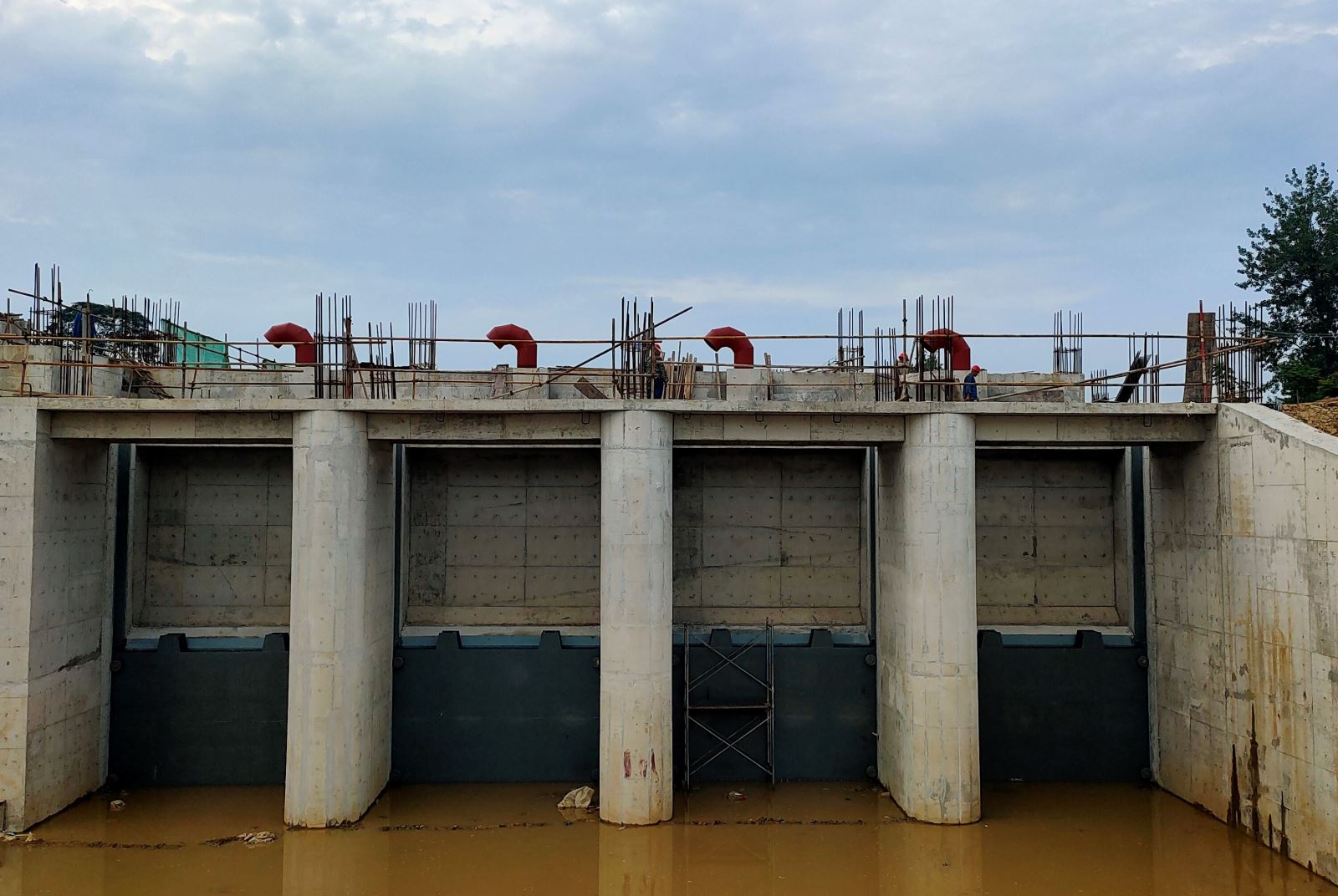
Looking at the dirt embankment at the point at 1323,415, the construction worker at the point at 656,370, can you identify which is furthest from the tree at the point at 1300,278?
the construction worker at the point at 656,370

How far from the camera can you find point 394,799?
1535cm

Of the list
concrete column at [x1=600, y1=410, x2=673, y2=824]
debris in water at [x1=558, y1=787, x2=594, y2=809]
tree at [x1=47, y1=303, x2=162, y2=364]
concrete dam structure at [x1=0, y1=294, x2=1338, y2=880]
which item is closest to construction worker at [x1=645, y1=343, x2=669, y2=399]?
concrete dam structure at [x1=0, y1=294, x2=1338, y2=880]

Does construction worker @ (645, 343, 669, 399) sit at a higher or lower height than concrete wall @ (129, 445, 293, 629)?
higher

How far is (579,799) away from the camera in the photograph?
14953 millimetres

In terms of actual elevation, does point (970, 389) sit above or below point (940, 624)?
above

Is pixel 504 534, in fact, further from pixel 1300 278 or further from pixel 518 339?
pixel 1300 278

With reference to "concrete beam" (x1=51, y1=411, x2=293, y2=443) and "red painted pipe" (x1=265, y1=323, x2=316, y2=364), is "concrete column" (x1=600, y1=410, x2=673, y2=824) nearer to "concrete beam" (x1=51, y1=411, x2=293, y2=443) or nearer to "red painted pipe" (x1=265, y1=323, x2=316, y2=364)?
"concrete beam" (x1=51, y1=411, x2=293, y2=443)

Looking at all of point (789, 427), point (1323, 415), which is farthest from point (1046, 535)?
point (789, 427)

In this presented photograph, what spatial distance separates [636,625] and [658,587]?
70 centimetres

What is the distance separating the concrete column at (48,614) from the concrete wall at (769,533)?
10.6 meters

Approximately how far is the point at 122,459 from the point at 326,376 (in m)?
4.67

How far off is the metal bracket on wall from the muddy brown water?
927 millimetres

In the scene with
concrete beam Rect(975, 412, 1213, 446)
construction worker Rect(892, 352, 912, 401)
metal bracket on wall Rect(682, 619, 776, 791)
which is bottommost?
metal bracket on wall Rect(682, 619, 776, 791)

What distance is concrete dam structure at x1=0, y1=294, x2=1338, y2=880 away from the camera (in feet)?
44.8
